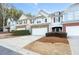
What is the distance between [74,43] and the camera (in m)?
2.69

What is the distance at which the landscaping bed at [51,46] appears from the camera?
8.82 ft

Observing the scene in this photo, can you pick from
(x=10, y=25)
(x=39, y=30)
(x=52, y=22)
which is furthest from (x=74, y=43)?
(x=10, y=25)

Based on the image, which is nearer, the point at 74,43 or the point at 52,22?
the point at 74,43

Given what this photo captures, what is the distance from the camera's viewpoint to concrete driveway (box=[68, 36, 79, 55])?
2.65 meters

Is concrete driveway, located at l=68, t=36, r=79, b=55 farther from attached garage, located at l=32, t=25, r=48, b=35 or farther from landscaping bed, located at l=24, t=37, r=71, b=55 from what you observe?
attached garage, located at l=32, t=25, r=48, b=35

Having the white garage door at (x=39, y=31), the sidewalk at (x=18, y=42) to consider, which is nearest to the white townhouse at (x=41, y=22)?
the white garage door at (x=39, y=31)

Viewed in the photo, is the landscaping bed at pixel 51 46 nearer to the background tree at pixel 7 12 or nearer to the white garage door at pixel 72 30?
the white garage door at pixel 72 30

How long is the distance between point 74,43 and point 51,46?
31 cm

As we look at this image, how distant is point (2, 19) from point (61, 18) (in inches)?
32.9

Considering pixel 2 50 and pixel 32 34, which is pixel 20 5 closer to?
pixel 32 34

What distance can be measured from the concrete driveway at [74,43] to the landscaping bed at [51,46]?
52 mm

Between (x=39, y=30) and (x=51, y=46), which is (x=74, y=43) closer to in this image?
(x=51, y=46)

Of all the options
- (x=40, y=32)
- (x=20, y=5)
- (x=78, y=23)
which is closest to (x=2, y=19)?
(x=20, y=5)

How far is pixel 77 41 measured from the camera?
2695 mm
